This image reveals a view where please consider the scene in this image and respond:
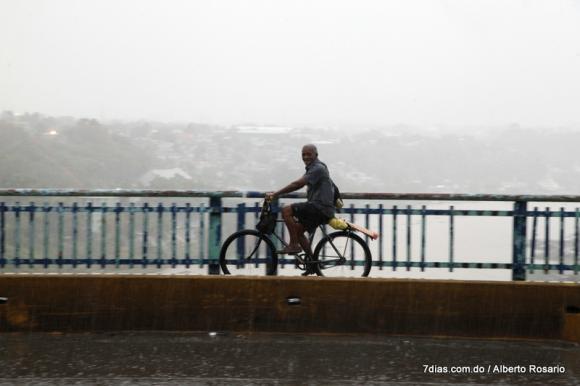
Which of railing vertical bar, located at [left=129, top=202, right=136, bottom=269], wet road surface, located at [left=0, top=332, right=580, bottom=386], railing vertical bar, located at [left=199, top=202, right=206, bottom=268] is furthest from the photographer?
railing vertical bar, located at [left=199, top=202, right=206, bottom=268]

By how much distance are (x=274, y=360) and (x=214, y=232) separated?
330 centimetres

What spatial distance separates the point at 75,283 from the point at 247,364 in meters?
2.22

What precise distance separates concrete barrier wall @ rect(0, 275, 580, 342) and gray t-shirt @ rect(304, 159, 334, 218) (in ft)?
7.73

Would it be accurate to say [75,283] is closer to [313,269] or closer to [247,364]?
[247,364]

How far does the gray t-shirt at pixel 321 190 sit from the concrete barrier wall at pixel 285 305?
236cm

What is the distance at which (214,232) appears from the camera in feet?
31.5

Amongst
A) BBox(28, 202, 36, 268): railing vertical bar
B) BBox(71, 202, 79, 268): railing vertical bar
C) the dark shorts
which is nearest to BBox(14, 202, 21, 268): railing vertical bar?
BBox(28, 202, 36, 268): railing vertical bar

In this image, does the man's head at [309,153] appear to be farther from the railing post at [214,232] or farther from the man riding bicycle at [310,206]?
the railing post at [214,232]

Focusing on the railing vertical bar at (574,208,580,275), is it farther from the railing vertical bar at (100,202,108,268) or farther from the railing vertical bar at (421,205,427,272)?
the railing vertical bar at (100,202,108,268)

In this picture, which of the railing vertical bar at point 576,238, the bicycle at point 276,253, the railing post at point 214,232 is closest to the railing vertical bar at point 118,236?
the railing post at point 214,232

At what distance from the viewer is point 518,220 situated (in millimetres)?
9172

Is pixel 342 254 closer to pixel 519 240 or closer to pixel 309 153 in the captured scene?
pixel 309 153

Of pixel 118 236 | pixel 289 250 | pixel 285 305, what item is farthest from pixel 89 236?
pixel 285 305

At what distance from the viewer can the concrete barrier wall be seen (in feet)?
24.7
